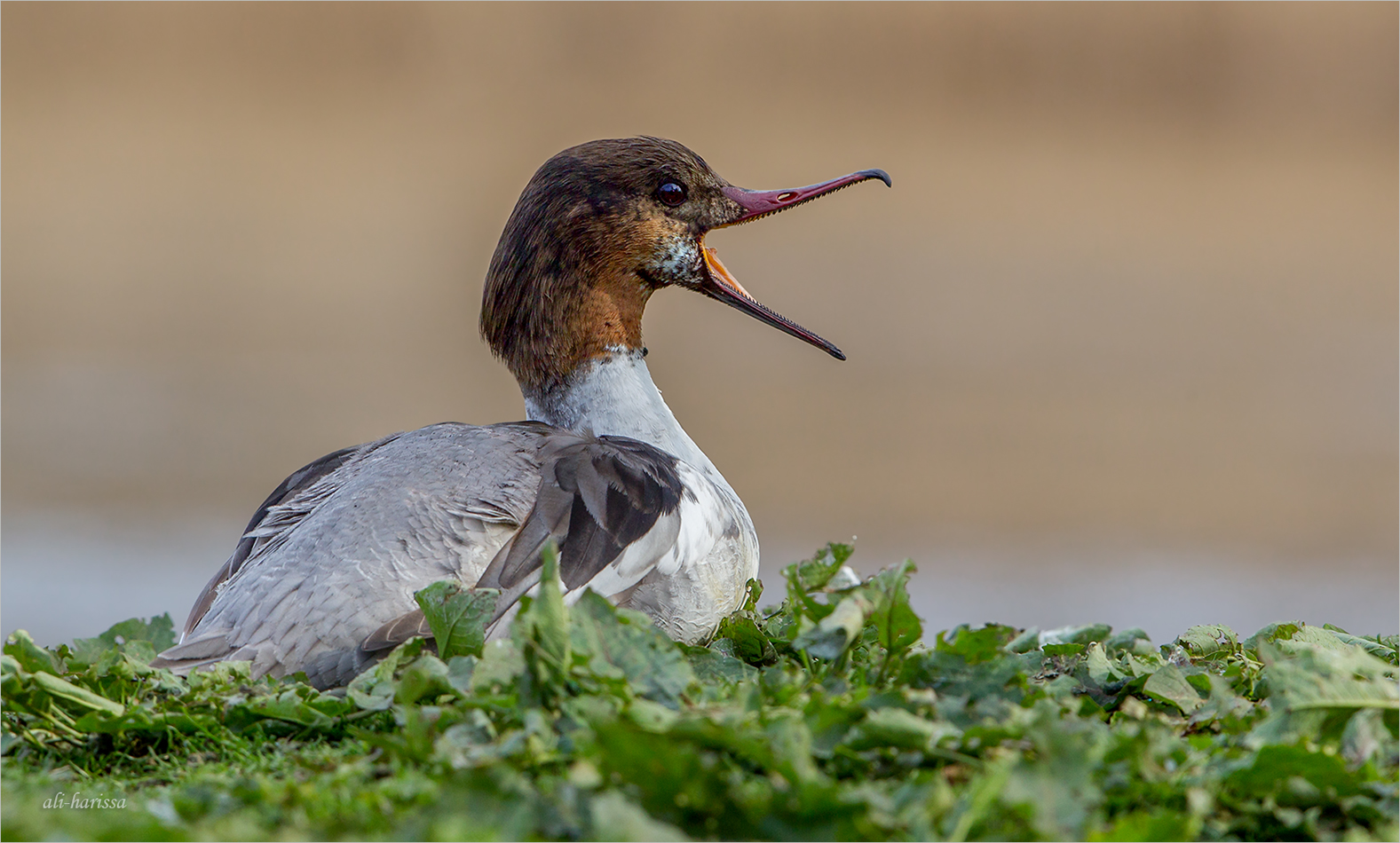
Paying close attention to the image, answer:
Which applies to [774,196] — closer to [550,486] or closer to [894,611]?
[550,486]

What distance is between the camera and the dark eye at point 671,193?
4.73 m

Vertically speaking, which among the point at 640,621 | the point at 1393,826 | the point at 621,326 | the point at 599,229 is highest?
the point at 599,229

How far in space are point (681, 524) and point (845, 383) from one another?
9956 mm

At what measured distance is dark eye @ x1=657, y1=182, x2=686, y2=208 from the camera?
4727mm

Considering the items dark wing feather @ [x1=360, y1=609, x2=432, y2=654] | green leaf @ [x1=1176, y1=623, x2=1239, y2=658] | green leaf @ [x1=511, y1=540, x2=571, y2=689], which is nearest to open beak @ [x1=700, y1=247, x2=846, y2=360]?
green leaf @ [x1=1176, y1=623, x2=1239, y2=658]

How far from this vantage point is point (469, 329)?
49.6 ft

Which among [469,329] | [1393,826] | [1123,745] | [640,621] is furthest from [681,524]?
[469,329]

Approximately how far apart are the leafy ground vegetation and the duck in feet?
0.74

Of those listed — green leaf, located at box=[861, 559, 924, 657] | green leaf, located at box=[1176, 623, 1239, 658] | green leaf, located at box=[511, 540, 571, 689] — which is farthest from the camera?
green leaf, located at box=[1176, 623, 1239, 658]

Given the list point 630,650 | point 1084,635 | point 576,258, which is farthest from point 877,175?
point 630,650

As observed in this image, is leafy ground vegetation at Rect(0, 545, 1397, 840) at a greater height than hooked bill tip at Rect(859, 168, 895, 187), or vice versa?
hooked bill tip at Rect(859, 168, 895, 187)

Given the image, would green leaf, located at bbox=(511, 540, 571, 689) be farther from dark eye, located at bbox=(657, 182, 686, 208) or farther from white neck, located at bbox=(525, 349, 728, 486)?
dark eye, located at bbox=(657, 182, 686, 208)

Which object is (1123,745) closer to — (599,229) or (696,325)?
(599,229)

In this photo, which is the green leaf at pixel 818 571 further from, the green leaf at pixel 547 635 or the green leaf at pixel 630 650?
the green leaf at pixel 547 635
